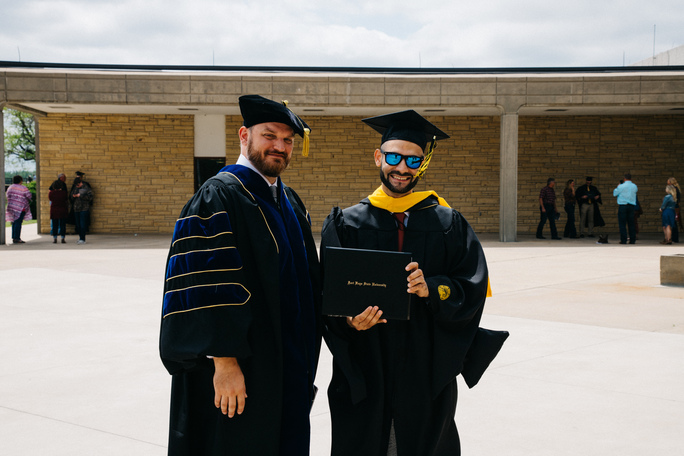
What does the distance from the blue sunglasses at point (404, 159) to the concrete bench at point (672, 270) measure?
7.86 m

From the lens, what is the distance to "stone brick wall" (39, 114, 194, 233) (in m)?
20.4

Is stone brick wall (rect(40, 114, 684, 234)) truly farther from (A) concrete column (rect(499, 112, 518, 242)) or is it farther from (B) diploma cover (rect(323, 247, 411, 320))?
(B) diploma cover (rect(323, 247, 411, 320))

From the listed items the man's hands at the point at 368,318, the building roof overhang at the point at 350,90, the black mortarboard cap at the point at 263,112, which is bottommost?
the man's hands at the point at 368,318

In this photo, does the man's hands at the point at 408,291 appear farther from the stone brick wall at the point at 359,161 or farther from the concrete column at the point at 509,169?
the stone brick wall at the point at 359,161

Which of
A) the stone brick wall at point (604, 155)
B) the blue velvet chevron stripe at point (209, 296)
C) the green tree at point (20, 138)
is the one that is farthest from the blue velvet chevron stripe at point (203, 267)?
the green tree at point (20, 138)

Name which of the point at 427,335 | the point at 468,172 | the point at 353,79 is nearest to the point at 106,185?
the point at 353,79

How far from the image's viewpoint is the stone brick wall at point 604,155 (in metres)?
20.6

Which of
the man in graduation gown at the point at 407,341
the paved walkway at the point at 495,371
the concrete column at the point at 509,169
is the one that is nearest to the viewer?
the man in graduation gown at the point at 407,341

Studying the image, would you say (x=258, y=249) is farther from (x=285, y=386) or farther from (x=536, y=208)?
(x=536, y=208)

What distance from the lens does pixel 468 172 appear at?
68.2 ft

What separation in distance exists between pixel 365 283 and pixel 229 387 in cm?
65

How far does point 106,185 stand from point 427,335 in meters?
19.1

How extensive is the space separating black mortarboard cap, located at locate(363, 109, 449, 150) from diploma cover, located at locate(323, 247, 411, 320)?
672mm

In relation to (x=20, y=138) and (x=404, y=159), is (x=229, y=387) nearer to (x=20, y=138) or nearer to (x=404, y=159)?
(x=404, y=159)
